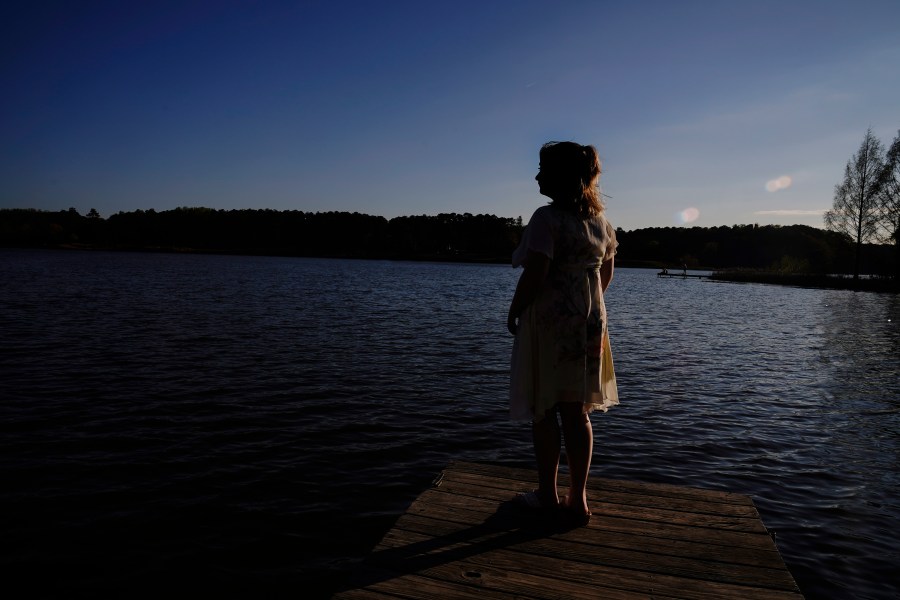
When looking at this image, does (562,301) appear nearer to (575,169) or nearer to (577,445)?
(575,169)

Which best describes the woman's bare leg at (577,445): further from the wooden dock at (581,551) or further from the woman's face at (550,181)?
the woman's face at (550,181)

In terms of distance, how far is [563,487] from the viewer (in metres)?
4.98

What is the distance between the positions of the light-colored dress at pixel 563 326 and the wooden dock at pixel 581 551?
958mm

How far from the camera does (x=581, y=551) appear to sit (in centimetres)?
384

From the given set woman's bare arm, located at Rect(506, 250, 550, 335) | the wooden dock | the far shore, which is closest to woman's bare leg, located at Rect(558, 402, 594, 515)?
the wooden dock

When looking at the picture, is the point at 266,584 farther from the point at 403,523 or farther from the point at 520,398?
the point at 520,398

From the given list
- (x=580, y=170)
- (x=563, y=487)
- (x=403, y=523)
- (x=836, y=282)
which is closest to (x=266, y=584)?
(x=403, y=523)

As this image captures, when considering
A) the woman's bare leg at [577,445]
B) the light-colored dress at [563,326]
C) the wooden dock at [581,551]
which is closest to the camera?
the wooden dock at [581,551]

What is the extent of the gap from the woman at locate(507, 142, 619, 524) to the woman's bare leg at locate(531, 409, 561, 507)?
0.01 meters

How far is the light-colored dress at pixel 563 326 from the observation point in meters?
3.94

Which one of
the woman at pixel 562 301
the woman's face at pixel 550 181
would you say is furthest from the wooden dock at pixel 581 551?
the woman's face at pixel 550 181

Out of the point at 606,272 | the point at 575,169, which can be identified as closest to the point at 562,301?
the point at 606,272

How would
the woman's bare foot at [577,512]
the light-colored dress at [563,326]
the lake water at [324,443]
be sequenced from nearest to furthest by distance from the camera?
the light-colored dress at [563,326], the woman's bare foot at [577,512], the lake water at [324,443]

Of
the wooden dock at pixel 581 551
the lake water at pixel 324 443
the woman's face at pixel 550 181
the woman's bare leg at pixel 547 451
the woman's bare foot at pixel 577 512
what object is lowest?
the lake water at pixel 324 443
